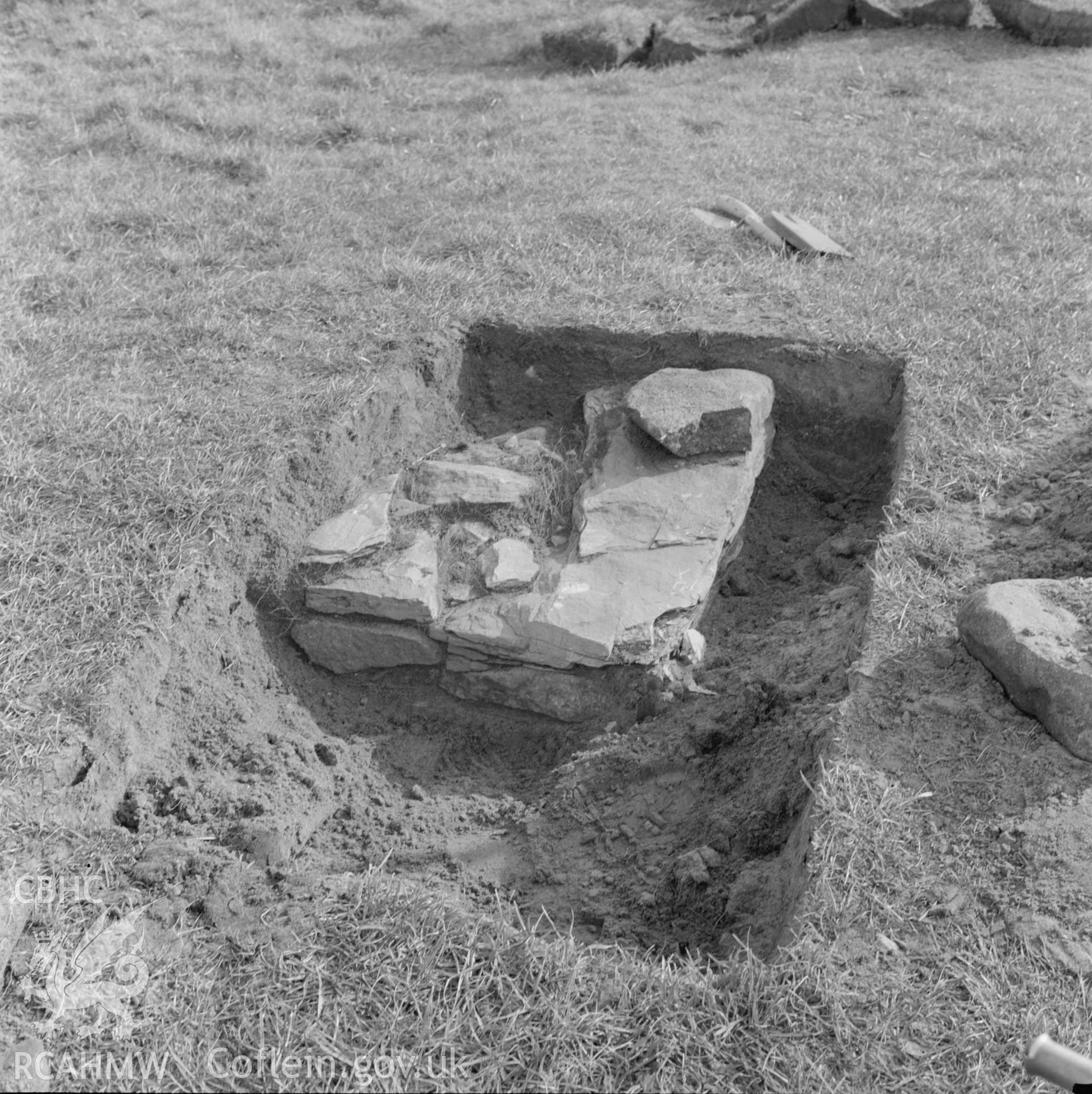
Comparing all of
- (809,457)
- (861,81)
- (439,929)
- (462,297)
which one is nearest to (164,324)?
(462,297)

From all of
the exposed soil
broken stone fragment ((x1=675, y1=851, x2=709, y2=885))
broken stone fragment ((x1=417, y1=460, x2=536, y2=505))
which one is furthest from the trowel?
broken stone fragment ((x1=675, y1=851, x2=709, y2=885))

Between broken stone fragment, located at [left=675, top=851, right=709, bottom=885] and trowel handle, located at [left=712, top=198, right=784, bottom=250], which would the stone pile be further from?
trowel handle, located at [left=712, top=198, right=784, bottom=250]

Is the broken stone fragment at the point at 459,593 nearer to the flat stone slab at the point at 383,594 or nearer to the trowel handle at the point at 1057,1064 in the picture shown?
the flat stone slab at the point at 383,594

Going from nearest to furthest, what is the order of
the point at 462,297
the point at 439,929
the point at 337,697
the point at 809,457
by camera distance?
the point at 439,929 < the point at 337,697 < the point at 809,457 < the point at 462,297

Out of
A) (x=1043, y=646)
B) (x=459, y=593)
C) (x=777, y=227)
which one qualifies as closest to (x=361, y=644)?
(x=459, y=593)

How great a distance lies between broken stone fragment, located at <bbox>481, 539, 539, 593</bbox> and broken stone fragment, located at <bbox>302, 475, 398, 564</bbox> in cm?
37

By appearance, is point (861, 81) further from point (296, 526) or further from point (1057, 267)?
point (296, 526)

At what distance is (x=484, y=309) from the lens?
4.69 metres

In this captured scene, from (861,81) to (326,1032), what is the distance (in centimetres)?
744

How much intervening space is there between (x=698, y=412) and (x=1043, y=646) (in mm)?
1518

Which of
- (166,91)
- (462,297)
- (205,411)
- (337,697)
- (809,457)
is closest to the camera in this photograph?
(337,697)

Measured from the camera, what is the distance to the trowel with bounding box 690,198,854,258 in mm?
5191

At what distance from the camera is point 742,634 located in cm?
360

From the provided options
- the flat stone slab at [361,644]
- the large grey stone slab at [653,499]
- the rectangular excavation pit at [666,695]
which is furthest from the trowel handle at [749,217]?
the flat stone slab at [361,644]
